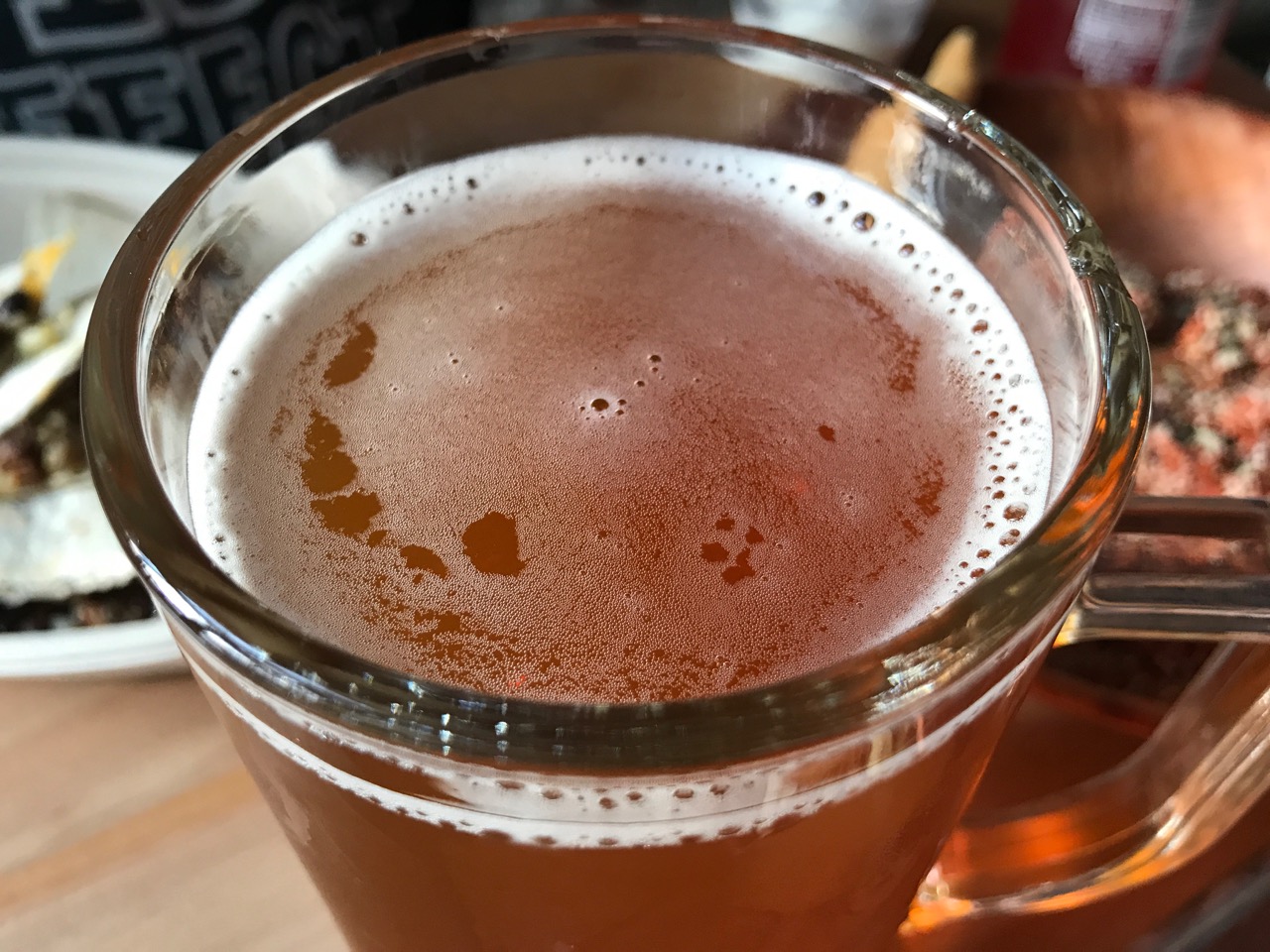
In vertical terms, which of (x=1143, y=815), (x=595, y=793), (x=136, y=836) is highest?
(x=595, y=793)

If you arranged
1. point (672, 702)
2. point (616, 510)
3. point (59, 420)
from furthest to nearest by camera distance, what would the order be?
1. point (59, 420)
2. point (616, 510)
3. point (672, 702)

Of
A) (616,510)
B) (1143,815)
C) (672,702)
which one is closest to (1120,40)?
(1143,815)

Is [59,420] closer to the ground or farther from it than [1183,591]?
closer to the ground

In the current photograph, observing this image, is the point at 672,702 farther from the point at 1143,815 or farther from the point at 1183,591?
the point at 1143,815

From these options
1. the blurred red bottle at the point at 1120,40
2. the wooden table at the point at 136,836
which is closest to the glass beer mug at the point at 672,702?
the wooden table at the point at 136,836

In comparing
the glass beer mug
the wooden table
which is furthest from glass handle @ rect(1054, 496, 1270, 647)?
the wooden table

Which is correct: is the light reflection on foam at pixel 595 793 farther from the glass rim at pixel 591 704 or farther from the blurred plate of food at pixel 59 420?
the blurred plate of food at pixel 59 420

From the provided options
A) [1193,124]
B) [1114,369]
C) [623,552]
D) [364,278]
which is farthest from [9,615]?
[1193,124]
